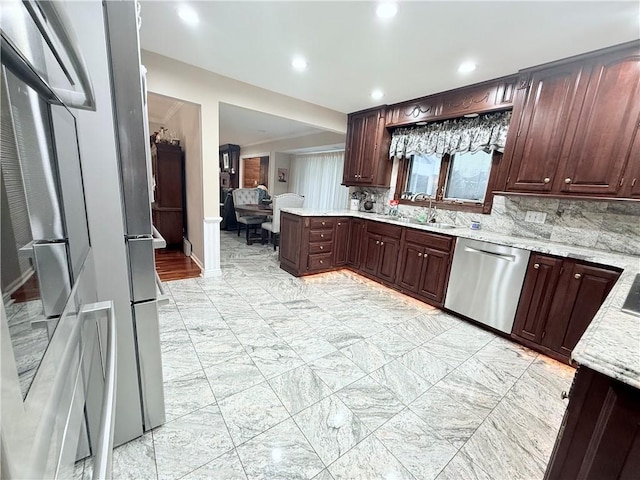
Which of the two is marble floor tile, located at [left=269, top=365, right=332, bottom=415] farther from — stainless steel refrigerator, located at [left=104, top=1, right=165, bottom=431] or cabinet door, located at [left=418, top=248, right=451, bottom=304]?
cabinet door, located at [left=418, top=248, right=451, bottom=304]

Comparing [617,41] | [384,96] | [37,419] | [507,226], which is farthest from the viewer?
[384,96]

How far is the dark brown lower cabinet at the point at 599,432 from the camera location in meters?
0.61

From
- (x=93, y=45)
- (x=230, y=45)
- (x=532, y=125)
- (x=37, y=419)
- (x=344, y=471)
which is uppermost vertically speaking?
(x=230, y=45)

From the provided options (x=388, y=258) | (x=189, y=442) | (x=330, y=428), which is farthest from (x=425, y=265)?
(x=189, y=442)

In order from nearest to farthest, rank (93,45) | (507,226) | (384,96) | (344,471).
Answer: (93,45)
(344,471)
(507,226)
(384,96)

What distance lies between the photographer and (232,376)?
1.69 metres

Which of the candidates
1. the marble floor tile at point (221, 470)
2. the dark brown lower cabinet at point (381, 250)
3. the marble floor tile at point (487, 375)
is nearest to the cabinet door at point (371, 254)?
the dark brown lower cabinet at point (381, 250)

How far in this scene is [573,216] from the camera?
236cm

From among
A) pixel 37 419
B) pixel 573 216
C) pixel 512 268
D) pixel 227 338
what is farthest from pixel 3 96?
pixel 573 216

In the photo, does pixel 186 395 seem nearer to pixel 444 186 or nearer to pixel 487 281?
pixel 487 281

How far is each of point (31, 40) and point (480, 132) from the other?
3.38m

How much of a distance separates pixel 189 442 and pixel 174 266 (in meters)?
2.87

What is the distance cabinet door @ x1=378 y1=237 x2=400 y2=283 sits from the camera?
10.7 ft

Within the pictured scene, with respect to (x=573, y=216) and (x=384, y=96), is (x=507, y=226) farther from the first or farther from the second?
(x=384, y=96)
